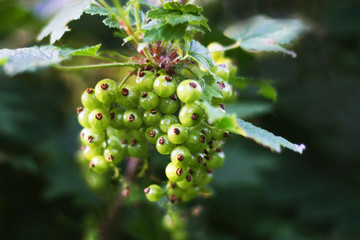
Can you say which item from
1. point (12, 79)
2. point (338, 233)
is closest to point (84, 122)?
point (12, 79)

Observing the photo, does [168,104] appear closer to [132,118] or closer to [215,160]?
[132,118]

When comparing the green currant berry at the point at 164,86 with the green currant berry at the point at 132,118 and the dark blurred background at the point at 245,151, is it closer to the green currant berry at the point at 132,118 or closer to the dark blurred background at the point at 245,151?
the green currant berry at the point at 132,118

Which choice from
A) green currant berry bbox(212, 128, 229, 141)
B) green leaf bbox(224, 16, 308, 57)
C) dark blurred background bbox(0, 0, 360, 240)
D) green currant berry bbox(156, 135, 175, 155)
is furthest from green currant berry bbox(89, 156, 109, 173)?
dark blurred background bbox(0, 0, 360, 240)

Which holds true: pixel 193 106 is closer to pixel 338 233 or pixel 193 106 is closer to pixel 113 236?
pixel 113 236

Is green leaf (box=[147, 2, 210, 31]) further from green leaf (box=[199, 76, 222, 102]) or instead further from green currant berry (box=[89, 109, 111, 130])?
green currant berry (box=[89, 109, 111, 130])

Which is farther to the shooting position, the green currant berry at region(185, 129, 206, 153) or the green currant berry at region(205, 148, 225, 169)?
the green currant berry at region(205, 148, 225, 169)

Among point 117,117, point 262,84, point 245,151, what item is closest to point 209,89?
point 117,117

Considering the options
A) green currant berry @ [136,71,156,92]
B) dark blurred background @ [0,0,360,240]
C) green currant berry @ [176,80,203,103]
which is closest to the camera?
green currant berry @ [176,80,203,103]
